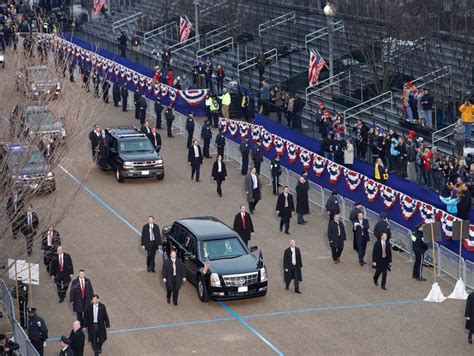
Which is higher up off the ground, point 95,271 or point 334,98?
point 95,271

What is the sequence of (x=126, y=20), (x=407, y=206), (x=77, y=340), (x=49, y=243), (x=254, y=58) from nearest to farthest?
(x=77, y=340) → (x=49, y=243) → (x=407, y=206) → (x=254, y=58) → (x=126, y=20)

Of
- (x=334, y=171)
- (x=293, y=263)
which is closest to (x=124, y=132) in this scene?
(x=334, y=171)

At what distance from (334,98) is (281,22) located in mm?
11652

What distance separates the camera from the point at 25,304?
3181 cm

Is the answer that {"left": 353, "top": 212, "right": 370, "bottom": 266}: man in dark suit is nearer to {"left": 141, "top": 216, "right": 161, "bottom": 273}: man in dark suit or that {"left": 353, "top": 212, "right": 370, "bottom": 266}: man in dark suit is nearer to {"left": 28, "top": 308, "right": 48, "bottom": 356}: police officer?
{"left": 141, "top": 216, "right": 161, "bottom": 273}: man in dark suit

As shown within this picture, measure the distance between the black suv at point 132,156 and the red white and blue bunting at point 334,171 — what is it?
5.58 m

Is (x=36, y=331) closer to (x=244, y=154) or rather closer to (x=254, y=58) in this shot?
(x=244, y=154)

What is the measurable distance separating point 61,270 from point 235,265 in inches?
161

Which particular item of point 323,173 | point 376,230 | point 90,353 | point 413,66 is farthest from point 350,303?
point 413,66

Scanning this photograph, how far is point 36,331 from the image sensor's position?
2898 cm

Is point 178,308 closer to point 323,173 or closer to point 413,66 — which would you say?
point 323,173

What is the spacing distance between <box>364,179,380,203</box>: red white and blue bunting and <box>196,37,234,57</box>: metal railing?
25938 mm

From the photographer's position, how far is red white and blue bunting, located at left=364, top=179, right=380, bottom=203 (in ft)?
131

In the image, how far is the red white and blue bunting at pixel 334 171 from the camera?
42344 millimetres
